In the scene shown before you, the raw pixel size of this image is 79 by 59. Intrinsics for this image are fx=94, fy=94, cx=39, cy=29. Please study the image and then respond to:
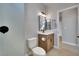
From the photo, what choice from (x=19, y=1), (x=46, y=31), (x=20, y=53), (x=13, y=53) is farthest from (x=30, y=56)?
(x=19, y=1)

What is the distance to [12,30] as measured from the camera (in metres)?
1.56

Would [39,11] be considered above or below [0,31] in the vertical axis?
above

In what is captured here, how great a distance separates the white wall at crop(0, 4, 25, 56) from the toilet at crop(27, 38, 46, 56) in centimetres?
12

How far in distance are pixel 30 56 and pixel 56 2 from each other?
989 millimetres

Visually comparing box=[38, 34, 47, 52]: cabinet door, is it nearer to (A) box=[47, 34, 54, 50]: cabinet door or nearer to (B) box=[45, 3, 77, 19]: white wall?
(A) box=[47, 34, 54, 50]: cabinet door

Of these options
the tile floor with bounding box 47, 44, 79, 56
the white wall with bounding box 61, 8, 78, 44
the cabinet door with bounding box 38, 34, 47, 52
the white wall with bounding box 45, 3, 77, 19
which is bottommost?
the tile floor with bounding box 47, 44, 79, 56

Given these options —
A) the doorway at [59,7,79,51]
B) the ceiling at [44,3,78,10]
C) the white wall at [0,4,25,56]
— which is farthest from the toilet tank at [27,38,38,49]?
the ceiling at [44,3,78,10]

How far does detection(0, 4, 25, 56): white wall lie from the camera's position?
1538mm

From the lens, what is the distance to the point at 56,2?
5.09 feet

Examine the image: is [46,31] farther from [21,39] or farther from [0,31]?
[0,31]

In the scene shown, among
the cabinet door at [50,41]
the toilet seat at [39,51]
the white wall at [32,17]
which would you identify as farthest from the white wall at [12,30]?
the cabinet door at [50,41]

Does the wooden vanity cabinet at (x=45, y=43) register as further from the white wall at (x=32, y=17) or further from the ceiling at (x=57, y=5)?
the ceiling at (x=57, y=5)

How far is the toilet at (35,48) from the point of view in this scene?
1.57m

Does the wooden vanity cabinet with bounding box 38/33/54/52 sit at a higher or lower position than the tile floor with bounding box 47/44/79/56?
higher
